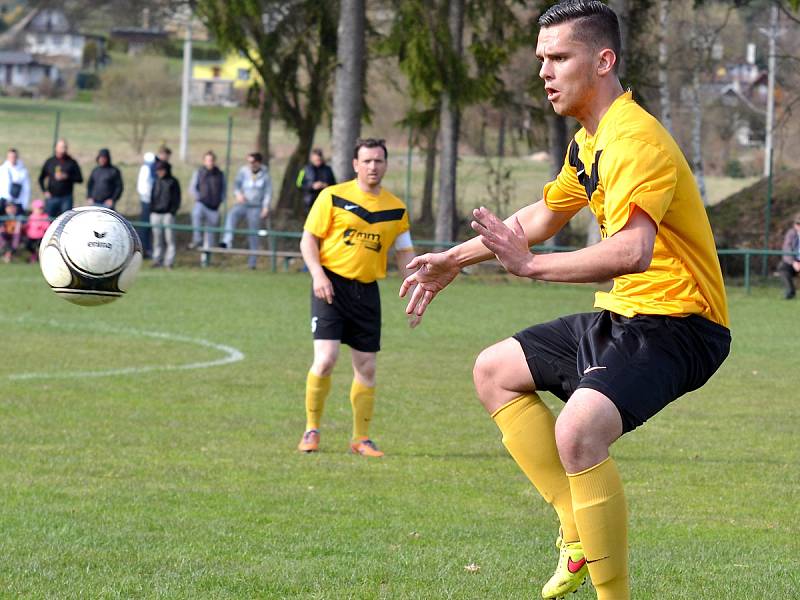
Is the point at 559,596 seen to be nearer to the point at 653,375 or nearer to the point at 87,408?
the point at 653,375

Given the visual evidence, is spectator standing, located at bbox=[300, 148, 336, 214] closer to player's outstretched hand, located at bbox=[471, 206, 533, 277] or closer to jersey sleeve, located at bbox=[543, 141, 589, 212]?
jersey sleeve, located at bbox=[543, 141, 589, 212]

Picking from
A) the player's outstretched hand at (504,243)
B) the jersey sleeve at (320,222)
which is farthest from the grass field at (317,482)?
the player's outstretched hand at (504,243)

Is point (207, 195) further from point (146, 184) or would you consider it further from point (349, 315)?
point (349, 315)

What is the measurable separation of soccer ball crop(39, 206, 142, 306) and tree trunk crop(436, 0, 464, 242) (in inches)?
726

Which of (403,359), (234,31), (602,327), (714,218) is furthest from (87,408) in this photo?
(714,218)

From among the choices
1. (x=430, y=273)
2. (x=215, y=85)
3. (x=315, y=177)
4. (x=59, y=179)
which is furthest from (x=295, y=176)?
(x=215, y=85)

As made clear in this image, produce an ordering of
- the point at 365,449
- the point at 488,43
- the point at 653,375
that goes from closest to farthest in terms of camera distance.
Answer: the point at 653,375, the point at 365,449, the point at 488,43

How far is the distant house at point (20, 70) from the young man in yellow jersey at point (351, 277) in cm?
9987

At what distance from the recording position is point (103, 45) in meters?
105

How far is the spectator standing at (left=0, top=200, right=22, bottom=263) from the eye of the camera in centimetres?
2359

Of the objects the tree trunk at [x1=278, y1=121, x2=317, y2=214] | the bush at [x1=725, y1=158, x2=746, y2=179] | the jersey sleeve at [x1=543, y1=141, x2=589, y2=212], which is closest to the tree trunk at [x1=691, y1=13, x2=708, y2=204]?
the tree trunk at [x1=278, y1=121, x2=317, y2=214]

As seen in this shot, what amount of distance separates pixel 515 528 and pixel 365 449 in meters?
2.34

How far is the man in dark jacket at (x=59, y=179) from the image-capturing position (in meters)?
23.4

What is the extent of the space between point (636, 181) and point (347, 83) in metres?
19.4
